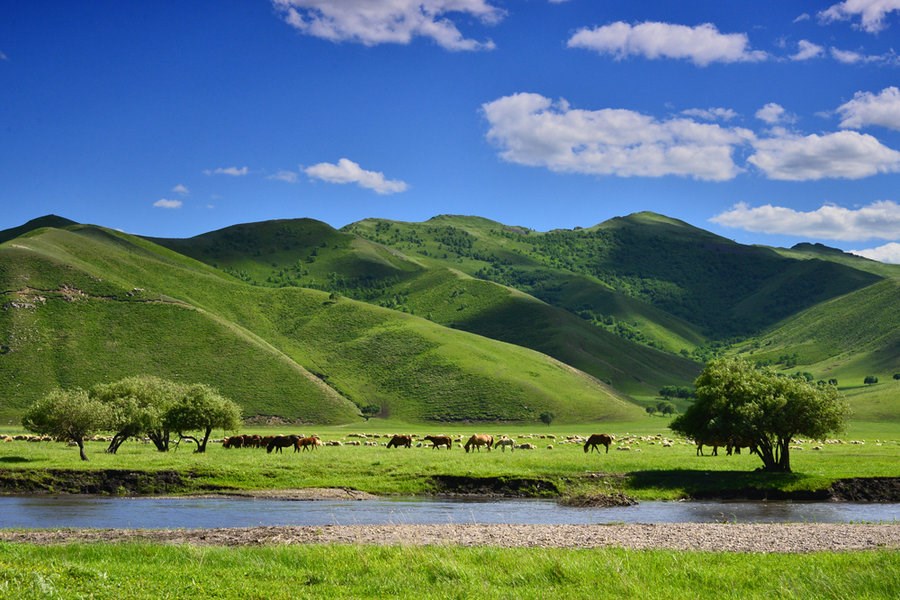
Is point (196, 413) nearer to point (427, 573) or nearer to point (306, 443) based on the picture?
point (306, 443)

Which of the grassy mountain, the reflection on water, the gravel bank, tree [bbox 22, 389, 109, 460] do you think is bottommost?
the reflection on water

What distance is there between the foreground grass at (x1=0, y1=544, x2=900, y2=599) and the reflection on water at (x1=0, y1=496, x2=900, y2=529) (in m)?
13.0

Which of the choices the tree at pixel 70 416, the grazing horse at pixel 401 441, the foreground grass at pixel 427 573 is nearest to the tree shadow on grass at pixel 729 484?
the foreground grass at pixel 427 573

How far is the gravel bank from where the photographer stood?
93.4 feet

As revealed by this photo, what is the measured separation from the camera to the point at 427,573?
2155cm

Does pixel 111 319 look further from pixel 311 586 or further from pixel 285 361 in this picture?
pixel 311 586

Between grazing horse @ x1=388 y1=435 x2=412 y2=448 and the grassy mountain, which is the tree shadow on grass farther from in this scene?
the grassy mountain

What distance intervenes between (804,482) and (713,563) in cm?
3267

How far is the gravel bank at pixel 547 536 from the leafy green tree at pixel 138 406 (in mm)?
38560

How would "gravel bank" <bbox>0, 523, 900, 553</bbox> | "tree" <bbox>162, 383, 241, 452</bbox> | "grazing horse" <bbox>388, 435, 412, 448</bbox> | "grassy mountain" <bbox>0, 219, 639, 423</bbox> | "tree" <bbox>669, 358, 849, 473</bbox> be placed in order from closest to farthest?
"gravel bank" <bbox>0, 523, 900, 553</bbox>
"tree" <bbox>669, 358, 849, 473</bbox>
"tree" <bbox>162, 383, 241, 452</bbox>
"grazing horse" <bbox>388, 435, 412, 448</bbox>
"grassy mountain" <bbox>0, 219, 639, 423</bbox>

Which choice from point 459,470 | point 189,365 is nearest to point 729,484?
point 459,470

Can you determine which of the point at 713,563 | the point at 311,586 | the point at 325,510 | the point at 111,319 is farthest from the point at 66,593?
the point at 111,319

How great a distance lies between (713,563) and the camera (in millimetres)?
23922

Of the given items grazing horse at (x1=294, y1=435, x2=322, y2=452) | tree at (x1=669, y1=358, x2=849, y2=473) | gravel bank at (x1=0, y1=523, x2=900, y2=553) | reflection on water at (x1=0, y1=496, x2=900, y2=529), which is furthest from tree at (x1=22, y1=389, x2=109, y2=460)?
tree at (x1=669, y1=358, x2=849, y2=473)
